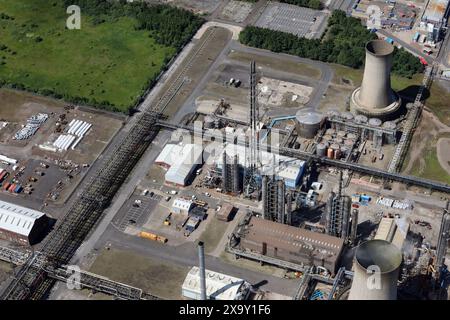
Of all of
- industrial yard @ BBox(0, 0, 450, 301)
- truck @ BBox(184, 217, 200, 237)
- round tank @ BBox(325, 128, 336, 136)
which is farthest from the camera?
round tank @ BBox(325, 128, 336, 136)

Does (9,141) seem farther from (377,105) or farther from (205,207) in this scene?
(377,105)

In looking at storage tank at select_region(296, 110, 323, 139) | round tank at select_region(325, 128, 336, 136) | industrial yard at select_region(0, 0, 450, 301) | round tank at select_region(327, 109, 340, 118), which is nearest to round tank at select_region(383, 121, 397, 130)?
industrial yard at select_region(0, 0, 450, 301)

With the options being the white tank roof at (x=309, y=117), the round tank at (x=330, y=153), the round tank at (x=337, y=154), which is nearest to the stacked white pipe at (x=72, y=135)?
the white tank roof at (x=309, y=117)

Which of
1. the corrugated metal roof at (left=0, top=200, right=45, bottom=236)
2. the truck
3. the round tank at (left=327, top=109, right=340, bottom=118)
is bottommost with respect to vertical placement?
the truck

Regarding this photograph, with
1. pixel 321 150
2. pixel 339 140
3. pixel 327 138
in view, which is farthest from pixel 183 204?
pixel 339 140

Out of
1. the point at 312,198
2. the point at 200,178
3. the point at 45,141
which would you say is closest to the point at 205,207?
the point at 200,178

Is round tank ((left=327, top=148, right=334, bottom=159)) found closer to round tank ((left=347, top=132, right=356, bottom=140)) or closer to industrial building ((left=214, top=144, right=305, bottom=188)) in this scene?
industrial building ((left=214, top=144, right=305, bottom=188))
